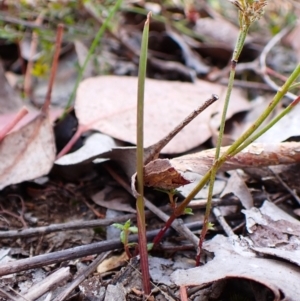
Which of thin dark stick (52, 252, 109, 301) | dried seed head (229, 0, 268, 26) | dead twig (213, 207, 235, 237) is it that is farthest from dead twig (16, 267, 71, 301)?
dried seed head (229, 0, 268, 26)

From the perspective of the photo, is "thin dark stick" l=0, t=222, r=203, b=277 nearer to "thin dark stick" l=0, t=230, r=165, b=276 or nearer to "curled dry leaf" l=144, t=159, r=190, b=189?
"thin dark stick" l=0, t=230, r=165, b=276

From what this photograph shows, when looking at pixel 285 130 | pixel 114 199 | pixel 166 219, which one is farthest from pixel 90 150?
pixel 285 130

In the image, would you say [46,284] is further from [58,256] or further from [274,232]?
[274,232]

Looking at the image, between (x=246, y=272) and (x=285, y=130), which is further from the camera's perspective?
(x=285, y=130)

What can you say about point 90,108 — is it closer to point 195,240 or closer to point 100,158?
point 100,158

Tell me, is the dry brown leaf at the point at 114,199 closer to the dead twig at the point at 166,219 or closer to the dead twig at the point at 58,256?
the dead twig at the point at 166,219

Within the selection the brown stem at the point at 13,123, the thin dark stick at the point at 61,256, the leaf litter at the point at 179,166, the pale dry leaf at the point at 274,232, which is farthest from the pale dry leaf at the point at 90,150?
the pale dry leaf at the point at 274,232

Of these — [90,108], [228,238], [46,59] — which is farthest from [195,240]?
[46,59]
